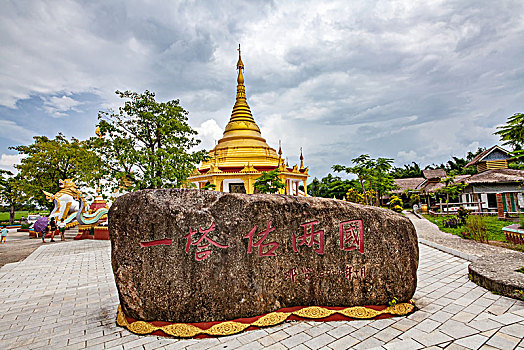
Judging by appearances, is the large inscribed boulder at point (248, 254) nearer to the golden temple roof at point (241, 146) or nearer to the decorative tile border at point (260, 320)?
the decorative tile border at point (260, 320)

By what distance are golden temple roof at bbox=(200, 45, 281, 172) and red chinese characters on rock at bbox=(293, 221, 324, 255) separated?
1831 cm

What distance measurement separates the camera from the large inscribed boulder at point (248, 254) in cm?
443

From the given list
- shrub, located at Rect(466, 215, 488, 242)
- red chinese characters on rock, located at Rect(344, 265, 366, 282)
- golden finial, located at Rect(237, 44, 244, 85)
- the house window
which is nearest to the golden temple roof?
golden finial, located at Rect(237, 44, 244, 85)

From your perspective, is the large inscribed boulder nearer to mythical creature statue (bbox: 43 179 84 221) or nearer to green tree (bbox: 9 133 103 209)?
mythical creature statue (bbox: 43 179 84 221)

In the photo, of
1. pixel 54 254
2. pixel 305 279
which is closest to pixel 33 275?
pixel 54 254

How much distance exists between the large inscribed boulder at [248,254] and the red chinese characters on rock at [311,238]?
17mm

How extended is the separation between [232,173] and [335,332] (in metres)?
18.5

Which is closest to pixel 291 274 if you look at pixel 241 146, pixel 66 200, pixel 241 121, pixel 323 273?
pixel 323 273

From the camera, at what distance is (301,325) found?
442 centimetres

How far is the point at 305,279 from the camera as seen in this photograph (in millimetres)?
4820

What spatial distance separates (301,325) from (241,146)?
2129 centimetres

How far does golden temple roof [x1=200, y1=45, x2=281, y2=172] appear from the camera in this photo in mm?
24062

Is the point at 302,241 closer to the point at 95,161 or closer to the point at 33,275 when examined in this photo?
the point at 33,275

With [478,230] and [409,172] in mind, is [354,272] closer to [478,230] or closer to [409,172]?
[478,230]
